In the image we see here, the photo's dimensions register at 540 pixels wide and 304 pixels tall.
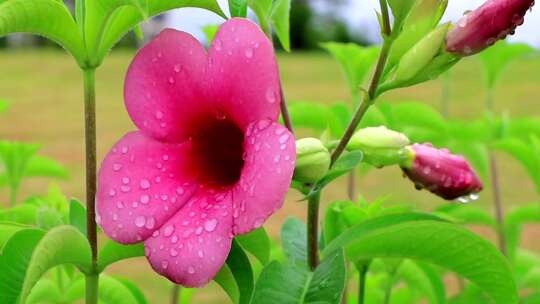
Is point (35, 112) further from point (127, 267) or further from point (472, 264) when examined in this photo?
point (472, 264)

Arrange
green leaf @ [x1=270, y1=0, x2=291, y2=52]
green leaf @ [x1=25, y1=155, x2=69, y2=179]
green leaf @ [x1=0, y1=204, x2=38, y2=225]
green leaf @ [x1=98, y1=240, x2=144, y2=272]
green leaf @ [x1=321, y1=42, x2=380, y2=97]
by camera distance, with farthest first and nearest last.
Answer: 1. green leaf @ [x1=25, y1=155, x2=69, y2=179]
2. green leaf @ [x1=321, y1=42, x2=380, y2=97]
3. green leaf @ [x1=0, y1=204, x2=38, y2=225]
4. green leaf @ [x1=270, y1=0, x2=291, y2=52]
5. green leaf @ [x1=98, y1=240, x2=144, y2=272]

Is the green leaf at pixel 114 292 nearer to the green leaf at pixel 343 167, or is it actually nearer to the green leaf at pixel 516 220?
the green leaf at pixel 343 167

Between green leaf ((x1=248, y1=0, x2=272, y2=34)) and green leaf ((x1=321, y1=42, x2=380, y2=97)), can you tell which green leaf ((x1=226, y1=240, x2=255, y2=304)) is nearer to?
green leaf ((x1=248, y1=0, x2=272, y2=34))

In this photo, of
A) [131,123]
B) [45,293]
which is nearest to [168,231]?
[45,293]

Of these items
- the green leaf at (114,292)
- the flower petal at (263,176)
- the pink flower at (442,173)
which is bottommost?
the green leaf at (114,292)

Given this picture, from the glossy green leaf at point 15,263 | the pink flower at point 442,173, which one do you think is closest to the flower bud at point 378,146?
the pink flower at point 442,173

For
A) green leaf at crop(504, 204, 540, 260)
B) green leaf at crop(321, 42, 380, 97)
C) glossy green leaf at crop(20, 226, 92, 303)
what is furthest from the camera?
green leaf at crop(504, 204, 540, 260)

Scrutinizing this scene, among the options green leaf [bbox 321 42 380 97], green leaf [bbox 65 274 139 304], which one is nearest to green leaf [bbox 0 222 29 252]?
green leaf [bbox 65 274 139 304]
